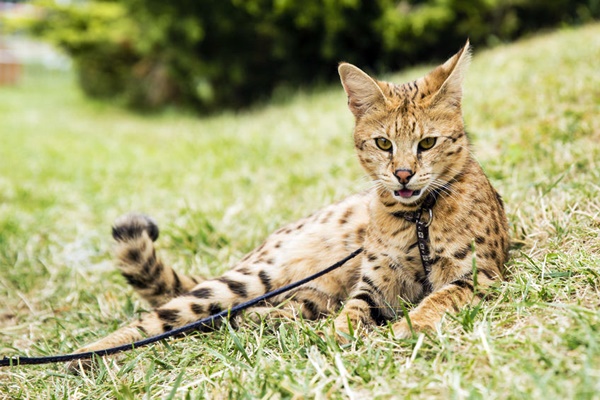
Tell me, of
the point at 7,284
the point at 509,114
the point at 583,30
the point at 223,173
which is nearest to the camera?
the point at 7,284

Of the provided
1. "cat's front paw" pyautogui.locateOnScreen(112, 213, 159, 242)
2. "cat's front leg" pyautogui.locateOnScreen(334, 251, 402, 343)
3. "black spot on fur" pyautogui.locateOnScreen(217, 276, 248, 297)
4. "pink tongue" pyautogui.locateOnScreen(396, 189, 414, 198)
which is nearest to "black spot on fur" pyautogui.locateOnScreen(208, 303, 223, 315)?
"black spot on fur" pyautogui.locateOnScreen(217, 276, 248, 297)

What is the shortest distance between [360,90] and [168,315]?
1446 millimetres

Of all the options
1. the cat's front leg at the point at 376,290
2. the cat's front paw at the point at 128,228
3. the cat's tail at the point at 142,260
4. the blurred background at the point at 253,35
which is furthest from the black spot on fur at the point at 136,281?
the blurred background at the point at 253,35

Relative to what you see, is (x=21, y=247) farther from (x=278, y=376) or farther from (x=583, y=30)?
(x=583, y=30)

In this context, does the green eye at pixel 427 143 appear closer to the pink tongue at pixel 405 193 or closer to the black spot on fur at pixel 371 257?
the pink tongue at pixel 405 193

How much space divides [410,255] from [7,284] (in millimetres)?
2974

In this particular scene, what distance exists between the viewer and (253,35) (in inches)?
418

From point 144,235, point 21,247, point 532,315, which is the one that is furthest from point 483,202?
point 21,247

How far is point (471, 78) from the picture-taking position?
7.06 metres

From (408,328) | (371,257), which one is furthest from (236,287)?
(408,328)

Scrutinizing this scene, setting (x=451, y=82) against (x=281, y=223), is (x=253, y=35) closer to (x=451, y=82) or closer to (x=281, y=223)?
(x=281, y=223)

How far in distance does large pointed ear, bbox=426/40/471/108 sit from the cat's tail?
1.60 m

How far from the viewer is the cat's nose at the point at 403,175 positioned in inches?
96.7

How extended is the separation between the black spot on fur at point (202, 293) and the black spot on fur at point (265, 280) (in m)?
0.28
